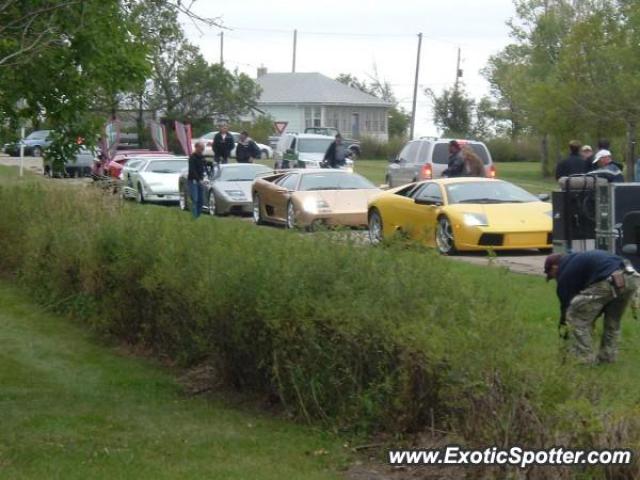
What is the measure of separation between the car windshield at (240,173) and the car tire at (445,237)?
10.1m

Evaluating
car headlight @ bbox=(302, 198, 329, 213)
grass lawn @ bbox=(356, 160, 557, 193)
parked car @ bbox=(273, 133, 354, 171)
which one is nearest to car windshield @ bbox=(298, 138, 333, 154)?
parked car @ bbox=(273, 133, 354, 171)

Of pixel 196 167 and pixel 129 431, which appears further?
pixel 196 167

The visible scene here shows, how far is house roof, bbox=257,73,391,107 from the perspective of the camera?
85.1 metres

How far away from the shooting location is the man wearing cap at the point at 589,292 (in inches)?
384

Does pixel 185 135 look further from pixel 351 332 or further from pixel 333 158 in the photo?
pixel 351 332

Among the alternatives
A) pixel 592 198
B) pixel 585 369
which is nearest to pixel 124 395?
pixel 585 369

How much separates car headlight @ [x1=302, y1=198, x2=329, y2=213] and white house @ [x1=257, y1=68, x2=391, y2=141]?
6019 centimetres

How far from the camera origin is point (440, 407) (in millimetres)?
7590

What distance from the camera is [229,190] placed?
92.4 feet

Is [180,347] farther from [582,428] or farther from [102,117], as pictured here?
[582,428]

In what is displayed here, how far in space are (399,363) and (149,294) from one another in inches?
175

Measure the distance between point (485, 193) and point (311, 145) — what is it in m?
20.7

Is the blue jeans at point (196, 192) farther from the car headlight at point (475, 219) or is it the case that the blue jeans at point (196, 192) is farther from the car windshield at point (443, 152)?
the car headlight at point (475, 219)

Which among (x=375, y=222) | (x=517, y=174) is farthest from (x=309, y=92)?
(x=375, y=222)
